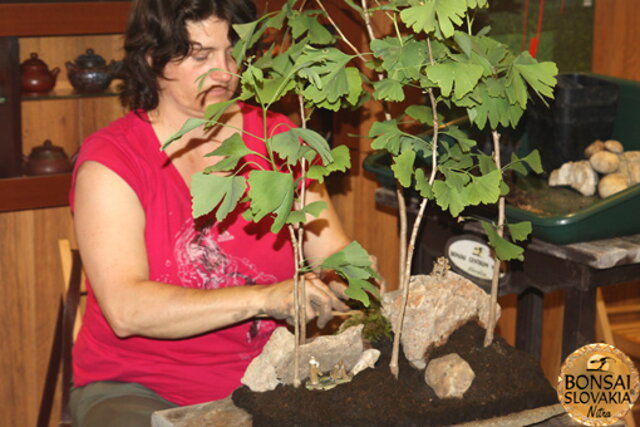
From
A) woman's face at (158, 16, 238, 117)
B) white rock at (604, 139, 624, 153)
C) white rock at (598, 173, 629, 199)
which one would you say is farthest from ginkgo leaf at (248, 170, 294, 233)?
white rock at (604, 139, 624, 153)

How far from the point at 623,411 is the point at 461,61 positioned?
59cm

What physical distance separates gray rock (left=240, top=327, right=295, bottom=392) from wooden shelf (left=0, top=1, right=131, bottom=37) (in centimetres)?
156

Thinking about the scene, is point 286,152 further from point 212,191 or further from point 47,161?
point 47,161

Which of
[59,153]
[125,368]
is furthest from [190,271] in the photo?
[59,153]

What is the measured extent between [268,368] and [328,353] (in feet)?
0.31

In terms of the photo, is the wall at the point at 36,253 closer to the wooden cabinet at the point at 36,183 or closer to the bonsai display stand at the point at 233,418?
the wooden cabinet at the point at 36,183

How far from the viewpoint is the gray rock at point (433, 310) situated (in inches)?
54.3

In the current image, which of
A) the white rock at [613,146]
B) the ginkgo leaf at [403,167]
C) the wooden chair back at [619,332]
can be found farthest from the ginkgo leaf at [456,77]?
the wooden chair back at [619,332]

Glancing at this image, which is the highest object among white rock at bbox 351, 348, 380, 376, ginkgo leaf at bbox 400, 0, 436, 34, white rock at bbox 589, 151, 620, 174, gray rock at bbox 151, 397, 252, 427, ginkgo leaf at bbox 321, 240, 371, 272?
ginkgo leaf at bbox 400, 0, 436, 34

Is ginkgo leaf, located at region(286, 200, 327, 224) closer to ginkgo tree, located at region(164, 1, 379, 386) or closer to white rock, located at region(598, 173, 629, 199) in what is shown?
ginkgo tree, located at region(164, 1, 379, 386)

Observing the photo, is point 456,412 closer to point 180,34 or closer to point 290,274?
point 290,274

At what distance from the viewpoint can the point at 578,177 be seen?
209 centimetres

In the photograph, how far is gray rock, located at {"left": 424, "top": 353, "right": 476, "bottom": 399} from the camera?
1.31 metres

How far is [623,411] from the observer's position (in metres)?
1.34
